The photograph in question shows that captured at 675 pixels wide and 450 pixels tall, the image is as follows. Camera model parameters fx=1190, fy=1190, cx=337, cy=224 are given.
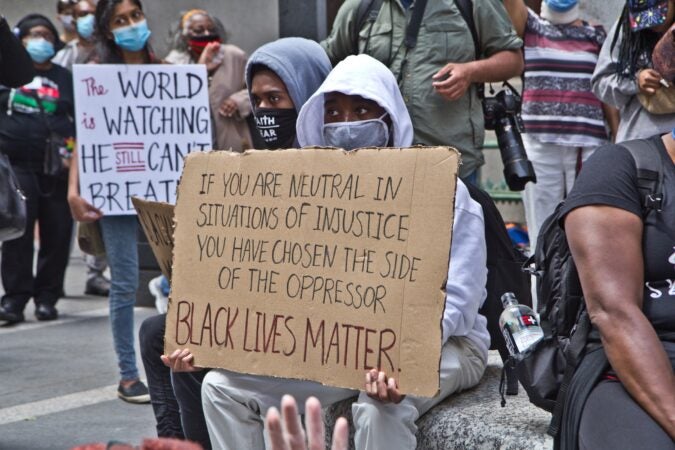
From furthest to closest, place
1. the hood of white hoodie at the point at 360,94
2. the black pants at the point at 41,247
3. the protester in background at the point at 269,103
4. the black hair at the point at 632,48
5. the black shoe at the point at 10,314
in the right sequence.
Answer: the black pants at the point at 41,247, the black shoe at the point at 10,314, the black hair at the point at 632,48, the protester in background at the point at 269,103, the hood of white hoodie at the point at 360,94

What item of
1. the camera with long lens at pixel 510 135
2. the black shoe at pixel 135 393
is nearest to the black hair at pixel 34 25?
the black shoe at pixel 135 393

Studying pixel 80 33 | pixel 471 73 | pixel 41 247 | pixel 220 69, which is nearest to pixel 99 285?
pixel 41 247

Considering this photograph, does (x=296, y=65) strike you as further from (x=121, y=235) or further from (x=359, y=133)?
(x=121, y=235)

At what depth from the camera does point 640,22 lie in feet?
15.1

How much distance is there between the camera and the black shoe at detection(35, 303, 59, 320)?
7703mm

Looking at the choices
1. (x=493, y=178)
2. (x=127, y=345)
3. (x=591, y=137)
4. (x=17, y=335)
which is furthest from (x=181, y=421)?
(x=493, y=178)

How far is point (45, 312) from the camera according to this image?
7703mm

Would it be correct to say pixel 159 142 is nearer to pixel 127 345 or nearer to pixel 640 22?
pixel 127 345

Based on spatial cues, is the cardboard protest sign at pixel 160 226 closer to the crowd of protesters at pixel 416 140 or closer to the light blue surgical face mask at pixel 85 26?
the crowd of protesters at pixel 416 140

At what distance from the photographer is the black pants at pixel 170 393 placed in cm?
364

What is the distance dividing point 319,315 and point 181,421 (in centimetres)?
100

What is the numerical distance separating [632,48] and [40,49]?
3986 mm

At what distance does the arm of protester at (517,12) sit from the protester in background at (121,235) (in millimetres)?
1761

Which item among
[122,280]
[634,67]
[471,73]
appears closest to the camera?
[471,73]
